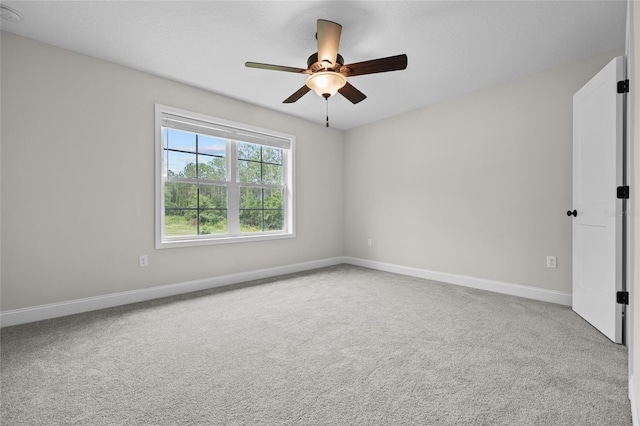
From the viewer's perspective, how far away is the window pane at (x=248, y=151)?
416 centimetres

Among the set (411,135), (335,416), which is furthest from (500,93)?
(335,416)

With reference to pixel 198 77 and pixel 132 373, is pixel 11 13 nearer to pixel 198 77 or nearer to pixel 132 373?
pixel 198 77

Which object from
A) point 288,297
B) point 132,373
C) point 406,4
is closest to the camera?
point 132,373

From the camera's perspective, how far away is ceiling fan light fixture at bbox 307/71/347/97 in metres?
2.35

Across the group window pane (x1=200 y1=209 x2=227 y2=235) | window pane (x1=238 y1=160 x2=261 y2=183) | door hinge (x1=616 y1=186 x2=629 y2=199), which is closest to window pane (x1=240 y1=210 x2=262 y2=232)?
window pane (x1=200 y1=209 x2=227 y2=235)

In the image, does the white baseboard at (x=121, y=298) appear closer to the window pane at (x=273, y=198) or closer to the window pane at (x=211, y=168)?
the window pane at (x=273, y=198)

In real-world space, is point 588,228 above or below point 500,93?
below

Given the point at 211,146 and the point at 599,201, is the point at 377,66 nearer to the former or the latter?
the point at 599,201

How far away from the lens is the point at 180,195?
3.59 m

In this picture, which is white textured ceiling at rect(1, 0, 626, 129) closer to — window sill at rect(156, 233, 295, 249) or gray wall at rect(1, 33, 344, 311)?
gray wall at rect(1, 33, 344, 311)

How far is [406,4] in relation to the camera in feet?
7.06

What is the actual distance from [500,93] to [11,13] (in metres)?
4.71

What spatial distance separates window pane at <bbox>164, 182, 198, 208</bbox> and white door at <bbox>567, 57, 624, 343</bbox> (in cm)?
412

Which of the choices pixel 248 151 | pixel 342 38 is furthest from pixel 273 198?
pixel 342 38
